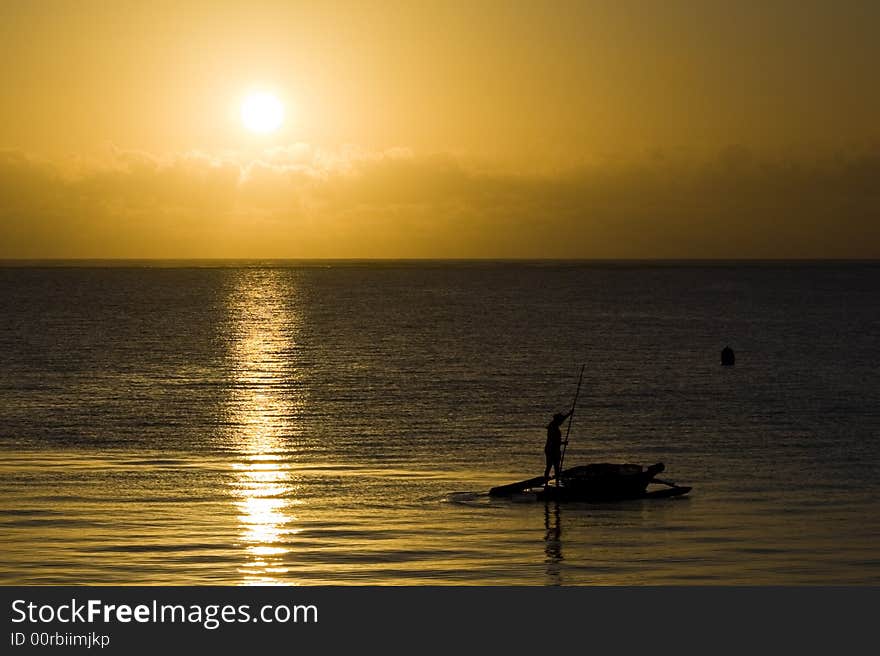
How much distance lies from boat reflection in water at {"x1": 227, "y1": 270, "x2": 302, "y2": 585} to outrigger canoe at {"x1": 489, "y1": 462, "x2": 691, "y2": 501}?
5630 mm

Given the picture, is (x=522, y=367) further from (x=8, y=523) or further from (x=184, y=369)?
(x=8, y=523)

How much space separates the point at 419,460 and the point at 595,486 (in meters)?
7.92

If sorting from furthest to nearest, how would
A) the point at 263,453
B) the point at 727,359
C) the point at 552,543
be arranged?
the point at 727,359
the point at 263,453
the point at 552,543

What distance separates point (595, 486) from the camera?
3106 cm

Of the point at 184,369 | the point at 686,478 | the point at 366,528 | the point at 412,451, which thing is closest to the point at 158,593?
the point at 366,528

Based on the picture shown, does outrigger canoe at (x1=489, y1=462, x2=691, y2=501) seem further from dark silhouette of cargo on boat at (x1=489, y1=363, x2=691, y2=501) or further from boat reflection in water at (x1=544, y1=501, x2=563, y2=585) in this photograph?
boat reflection in water at (x1=544, y1=501, x2=563, y2=585)

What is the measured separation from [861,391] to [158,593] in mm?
47183

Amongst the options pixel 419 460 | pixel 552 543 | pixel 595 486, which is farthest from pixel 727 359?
pixel 552 543

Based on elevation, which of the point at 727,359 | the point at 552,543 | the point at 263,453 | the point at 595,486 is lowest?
the point at 552,543


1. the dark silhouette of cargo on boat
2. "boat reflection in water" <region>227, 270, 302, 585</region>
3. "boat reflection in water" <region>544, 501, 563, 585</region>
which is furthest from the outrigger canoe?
"boat reflection in water" <region>227, 270, 302, 585</region>

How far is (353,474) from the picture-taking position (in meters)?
34.8

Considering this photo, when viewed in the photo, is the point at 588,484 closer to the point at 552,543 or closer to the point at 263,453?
the point at 552,543

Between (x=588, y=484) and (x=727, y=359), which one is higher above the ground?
(x=727, y=359)

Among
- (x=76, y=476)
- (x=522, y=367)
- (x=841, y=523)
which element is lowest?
(x=841, y=523)
